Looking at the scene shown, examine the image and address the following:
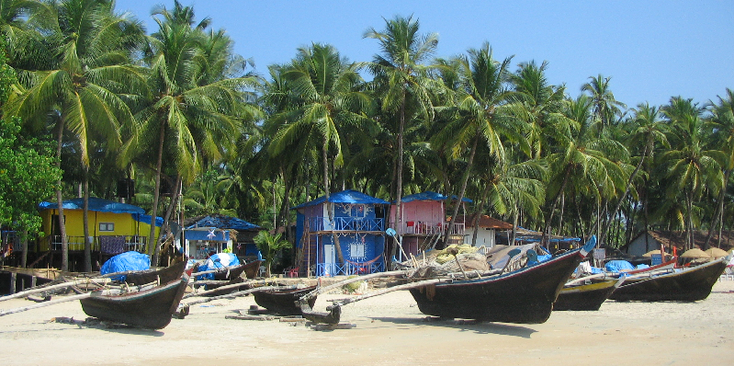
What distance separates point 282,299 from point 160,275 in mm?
3795

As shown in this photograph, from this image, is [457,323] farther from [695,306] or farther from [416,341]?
[695,306]

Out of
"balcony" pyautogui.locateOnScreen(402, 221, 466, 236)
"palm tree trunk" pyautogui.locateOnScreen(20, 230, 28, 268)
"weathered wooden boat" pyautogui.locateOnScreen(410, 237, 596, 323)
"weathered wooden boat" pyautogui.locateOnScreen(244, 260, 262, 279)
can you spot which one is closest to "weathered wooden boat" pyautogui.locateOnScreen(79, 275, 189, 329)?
"weathered wooden boat" pyautogui.locateOnScreen(410, 237, 596, 323)

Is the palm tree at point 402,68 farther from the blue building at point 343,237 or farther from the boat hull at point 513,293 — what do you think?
the boat hull at point 513,293

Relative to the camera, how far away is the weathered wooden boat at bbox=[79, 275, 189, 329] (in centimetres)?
1226

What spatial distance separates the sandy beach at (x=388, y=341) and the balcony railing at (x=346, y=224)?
11448mm

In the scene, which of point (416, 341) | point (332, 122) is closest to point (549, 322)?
point (416, 341)

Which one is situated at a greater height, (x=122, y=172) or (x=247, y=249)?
(x=122, y=172)

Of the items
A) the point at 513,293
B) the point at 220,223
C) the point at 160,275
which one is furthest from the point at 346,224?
the point at 513,293

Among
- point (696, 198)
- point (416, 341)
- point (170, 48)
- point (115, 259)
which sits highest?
point (170, 48)

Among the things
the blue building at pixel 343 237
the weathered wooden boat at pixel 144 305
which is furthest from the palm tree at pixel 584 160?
the weathered wooden boat at pixel 144 305

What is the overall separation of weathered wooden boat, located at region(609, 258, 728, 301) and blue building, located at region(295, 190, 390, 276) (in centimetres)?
1107

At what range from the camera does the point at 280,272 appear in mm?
29953

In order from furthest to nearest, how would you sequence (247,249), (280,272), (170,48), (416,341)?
(247,249) < (280,272) < (170,48) < (416,341)

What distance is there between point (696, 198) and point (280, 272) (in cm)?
3195
